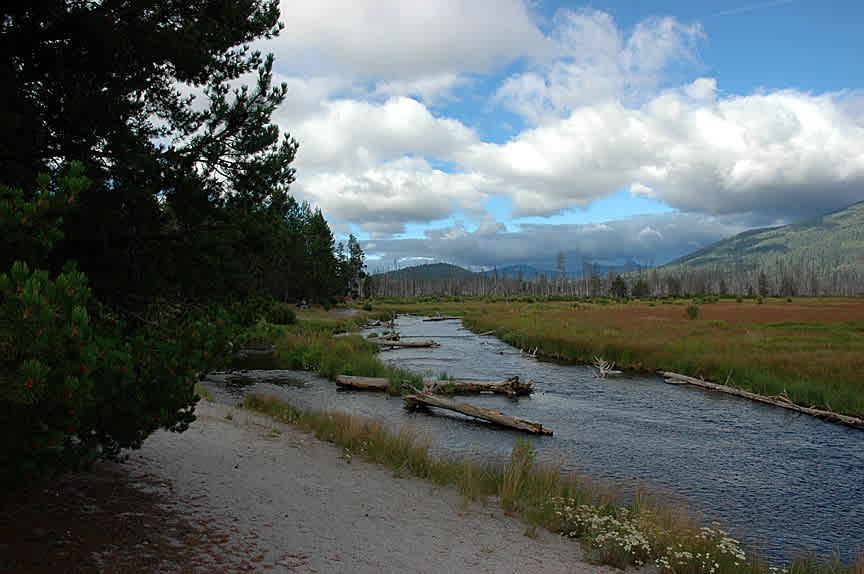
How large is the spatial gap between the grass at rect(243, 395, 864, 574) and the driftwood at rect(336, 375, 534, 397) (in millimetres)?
7341

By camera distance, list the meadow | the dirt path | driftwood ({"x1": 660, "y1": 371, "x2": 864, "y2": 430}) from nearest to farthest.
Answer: the dirt path < the meadow < driftwood ({"x1": 660, "y1": 371, "x2": 864, "y2": 430})

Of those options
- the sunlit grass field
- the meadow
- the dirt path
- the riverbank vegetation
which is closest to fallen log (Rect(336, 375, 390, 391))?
the riverbank vegetation

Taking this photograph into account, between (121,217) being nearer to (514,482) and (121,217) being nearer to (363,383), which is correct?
(514,482)

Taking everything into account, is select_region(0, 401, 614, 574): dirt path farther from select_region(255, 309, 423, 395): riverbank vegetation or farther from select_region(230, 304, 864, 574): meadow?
select_region(255, 309, 423, 395): riverbank vegetation

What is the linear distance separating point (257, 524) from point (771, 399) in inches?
809

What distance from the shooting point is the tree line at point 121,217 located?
4.31 m

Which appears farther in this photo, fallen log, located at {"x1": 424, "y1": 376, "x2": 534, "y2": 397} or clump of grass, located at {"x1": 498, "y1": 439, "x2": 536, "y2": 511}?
fallen log, located at {"x1": 424, "y1": 376, "x2": 534, "y2": 397}

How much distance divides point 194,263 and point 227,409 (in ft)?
29.6

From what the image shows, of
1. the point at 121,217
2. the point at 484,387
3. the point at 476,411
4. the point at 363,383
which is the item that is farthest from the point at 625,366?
the point at 121,217

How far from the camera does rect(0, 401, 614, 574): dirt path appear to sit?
628 centimetres

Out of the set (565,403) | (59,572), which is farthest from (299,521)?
(565,403)

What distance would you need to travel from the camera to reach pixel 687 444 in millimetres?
15453

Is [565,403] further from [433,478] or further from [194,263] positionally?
[194,263]

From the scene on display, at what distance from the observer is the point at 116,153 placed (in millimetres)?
8383
